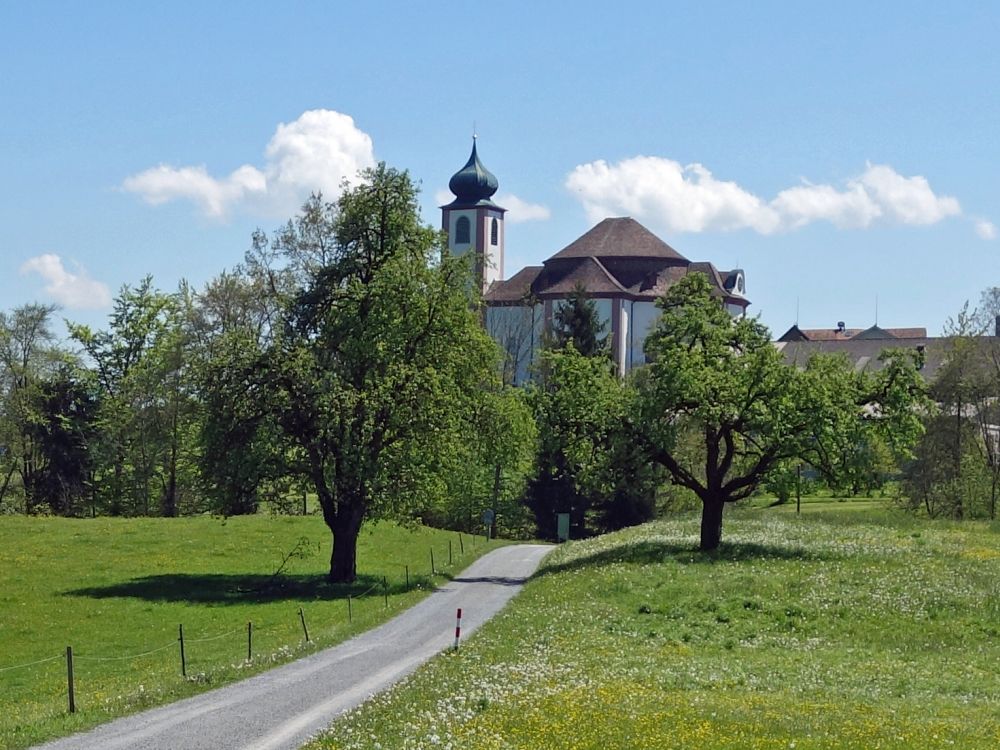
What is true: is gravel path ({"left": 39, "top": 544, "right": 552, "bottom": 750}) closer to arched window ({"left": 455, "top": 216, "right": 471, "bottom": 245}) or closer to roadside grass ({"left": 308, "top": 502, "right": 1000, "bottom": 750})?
roadside grass ({"left": 308, "top": 502, "right": 1000, "bottom": 750})

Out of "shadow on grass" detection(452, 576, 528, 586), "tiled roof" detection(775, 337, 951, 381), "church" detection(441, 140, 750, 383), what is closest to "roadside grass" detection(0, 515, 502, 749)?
"shadow on grass" detection(452, 576, 528, 586)

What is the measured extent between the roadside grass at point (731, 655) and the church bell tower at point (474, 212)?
3869 inches

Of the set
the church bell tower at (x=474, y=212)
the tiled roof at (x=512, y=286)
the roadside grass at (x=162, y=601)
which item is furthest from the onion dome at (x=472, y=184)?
the roadside grass at (x=162, y=601)

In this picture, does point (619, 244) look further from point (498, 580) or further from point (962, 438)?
point (498, 580)

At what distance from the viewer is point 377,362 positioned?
1818 inches

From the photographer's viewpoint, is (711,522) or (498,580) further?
(498,580)

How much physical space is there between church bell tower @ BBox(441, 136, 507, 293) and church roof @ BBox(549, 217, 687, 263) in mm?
12438

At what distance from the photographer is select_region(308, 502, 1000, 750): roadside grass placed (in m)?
18.8

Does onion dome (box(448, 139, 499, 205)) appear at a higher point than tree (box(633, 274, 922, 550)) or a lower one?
higher

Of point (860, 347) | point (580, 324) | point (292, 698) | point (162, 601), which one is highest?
point (860, 347)

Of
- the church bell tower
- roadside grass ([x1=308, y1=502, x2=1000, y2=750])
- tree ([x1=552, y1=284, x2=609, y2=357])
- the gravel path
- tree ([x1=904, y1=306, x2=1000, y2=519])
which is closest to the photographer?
roadside grass ([x1=308, y1=502, x2=1000, y2=750])

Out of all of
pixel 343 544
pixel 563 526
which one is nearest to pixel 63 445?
pixel 563 526

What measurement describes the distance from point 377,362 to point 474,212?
106560 millimetres

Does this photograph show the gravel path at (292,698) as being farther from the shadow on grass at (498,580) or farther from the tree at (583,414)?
the tree at (583,414)
